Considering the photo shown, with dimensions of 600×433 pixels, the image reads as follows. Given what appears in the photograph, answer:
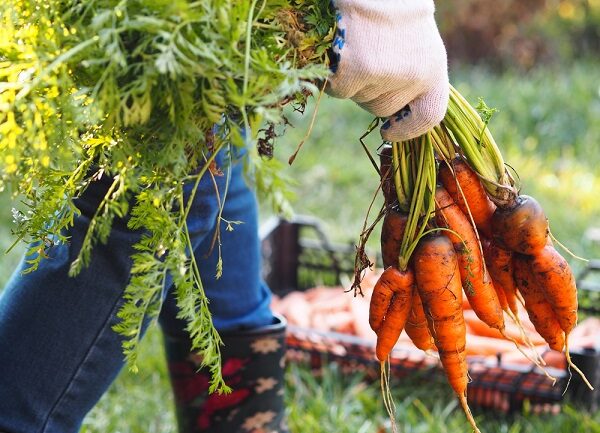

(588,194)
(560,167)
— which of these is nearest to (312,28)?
(588,194)

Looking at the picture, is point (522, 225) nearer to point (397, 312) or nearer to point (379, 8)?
point (397, 312)

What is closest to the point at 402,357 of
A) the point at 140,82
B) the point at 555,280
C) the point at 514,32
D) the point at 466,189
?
the point at 555,280

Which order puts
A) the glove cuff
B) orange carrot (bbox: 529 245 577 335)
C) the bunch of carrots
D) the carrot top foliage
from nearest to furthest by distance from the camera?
1. the carrot top foliage
2. the glove cuff
3. the bunch of carrots
4. orange carrot (bbox: 529 245 577 335)

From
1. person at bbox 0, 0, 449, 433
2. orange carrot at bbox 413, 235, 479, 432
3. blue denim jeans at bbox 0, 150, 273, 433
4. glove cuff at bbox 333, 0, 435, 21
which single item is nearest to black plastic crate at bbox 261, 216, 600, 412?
person at bbox 0, 0, 449, 433

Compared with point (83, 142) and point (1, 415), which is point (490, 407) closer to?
point (1, 415)

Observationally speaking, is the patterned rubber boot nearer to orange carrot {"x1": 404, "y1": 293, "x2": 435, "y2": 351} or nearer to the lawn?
the lawn

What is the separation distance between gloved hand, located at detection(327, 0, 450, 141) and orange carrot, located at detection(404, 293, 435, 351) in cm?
38

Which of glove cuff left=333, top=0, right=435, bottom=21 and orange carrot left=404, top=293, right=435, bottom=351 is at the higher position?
glove cuff left=333, top=0, right=435, bottom=21

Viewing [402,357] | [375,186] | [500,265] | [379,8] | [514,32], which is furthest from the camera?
[514,32]

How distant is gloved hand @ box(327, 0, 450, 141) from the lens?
1.07 metres

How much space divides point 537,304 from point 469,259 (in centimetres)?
21

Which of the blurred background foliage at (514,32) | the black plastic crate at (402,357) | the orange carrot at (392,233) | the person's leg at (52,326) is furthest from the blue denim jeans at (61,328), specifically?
the blurred background foliage at (514,32)

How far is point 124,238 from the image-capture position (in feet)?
4.14

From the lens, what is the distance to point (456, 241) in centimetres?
131
